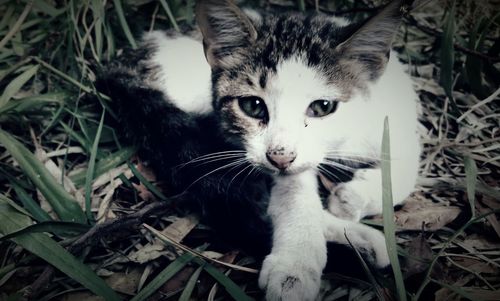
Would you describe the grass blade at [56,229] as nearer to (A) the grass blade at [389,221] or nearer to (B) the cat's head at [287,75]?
(B) the cat's head at [287,75]

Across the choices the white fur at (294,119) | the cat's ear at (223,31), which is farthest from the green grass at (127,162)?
the cat's ear at (223,31)

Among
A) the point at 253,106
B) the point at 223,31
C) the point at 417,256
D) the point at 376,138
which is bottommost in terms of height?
the point at 417,256

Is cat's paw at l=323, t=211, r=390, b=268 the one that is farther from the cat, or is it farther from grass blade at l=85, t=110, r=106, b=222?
grass blade at l=85, t=110, r=106, b=222

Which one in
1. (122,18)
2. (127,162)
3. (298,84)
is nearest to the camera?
(298,84)

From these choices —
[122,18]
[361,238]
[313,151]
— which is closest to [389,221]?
[361,238]

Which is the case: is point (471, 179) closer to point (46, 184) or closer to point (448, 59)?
point (448, 59)

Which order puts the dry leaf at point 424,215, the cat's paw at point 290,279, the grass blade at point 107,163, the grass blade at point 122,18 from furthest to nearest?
the grass blade at point 122,18 → the grass blade at point 107,163 → the dry leaf at point 424,215 → the cat's paw at point 290,279

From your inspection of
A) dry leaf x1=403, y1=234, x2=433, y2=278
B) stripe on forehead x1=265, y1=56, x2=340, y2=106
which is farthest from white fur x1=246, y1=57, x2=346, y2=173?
dry leaf x1=403, y1=234, x2=433, y2=278

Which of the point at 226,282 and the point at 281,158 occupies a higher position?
the point at 281,158
